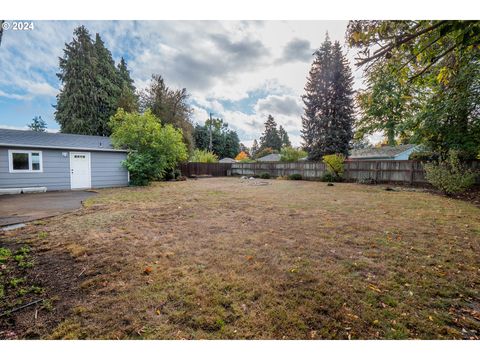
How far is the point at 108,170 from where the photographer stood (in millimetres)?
11398

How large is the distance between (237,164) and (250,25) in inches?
732

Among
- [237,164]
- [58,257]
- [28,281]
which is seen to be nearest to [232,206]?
[58,257]

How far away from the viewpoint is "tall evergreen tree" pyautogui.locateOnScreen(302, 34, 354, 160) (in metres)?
19.5

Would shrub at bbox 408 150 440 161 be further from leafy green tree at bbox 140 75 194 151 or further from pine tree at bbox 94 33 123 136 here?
pine tree at bbox 94 33 123 136

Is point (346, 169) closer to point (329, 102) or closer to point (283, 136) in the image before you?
point (329, 102)

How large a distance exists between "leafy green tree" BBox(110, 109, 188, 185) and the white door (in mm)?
A: 1709

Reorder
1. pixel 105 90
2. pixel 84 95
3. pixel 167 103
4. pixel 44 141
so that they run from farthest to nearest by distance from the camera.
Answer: pixel 105 90 < pixel 84 95 < pixel 167 103 < pixel 44 141

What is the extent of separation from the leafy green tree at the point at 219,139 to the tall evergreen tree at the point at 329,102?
21.3m

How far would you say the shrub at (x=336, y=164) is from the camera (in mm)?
14102

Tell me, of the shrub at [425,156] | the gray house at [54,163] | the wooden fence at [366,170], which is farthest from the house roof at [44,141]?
the shrub at [425,156]

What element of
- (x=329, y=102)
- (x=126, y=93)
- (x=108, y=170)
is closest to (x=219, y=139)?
(x=126, y=93)

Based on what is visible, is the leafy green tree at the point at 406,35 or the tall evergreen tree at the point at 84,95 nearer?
the leafy green tree at the point at 406,35

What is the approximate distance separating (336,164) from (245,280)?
44.5ft

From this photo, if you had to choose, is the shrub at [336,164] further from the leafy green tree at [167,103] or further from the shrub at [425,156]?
the leafy green tree at [167,103]
